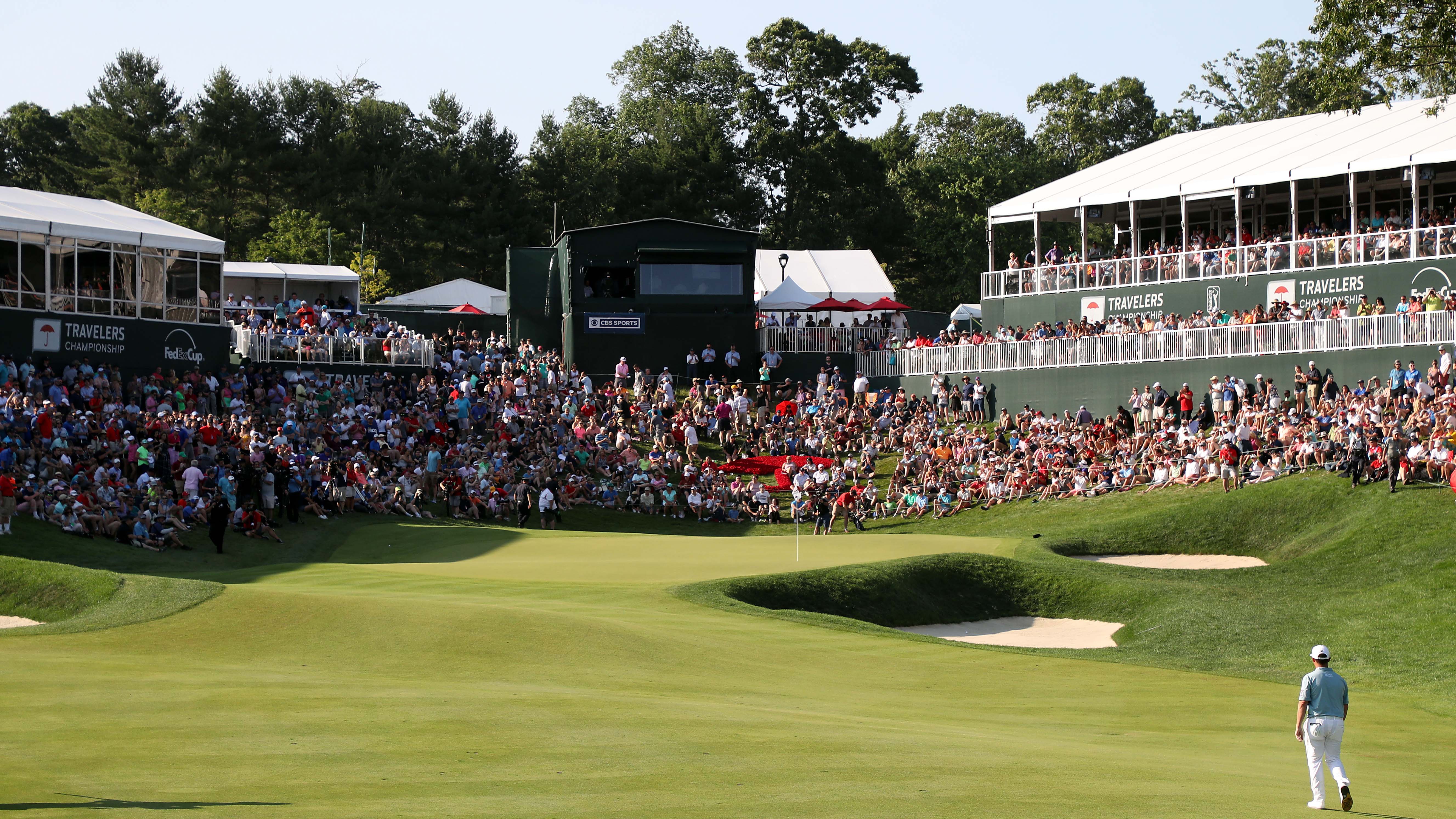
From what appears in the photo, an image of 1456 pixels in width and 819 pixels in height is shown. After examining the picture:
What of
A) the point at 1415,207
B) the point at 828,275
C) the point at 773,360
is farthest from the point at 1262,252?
the point at 828,275

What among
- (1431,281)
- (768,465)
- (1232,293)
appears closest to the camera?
(1431,281)

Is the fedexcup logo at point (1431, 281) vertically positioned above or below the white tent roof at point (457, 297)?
below

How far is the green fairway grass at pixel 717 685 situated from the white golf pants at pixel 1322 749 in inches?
10.3

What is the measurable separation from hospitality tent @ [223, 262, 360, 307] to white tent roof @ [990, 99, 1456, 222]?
22.5 meters

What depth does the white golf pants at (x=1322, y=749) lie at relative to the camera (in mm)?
11773

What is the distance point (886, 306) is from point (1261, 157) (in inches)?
509

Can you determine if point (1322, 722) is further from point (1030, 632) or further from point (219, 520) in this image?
point (219, 520)

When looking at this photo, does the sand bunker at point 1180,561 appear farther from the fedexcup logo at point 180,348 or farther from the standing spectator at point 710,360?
the fedexcup logo at point 180,348

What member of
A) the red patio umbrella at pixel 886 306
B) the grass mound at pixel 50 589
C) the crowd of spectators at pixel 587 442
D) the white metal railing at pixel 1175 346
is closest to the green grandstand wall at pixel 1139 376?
the white metal railing at pixel 1175 346

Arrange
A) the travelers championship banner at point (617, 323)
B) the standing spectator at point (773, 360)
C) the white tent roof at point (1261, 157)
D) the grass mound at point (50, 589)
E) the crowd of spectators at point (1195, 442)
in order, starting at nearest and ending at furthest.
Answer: the grass mound at point (50, 589) → the crowd of spectators at point (1195, 442) → the white tent roof at point (1261, 157) → the standing spectator at point (773, 360) → the travelers championship banner at point (617, 323)

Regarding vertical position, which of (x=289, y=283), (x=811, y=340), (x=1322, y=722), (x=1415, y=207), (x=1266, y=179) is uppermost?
(x=1266, y=179)

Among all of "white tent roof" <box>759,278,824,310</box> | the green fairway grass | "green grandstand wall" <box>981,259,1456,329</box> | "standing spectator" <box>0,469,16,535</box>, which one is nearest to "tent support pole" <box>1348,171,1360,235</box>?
"green grandstand wall" <box>981,259,1456,329</box>

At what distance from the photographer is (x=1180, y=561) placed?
30922mm

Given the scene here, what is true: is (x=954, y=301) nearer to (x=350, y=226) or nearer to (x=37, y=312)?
(x=350, y=226)
